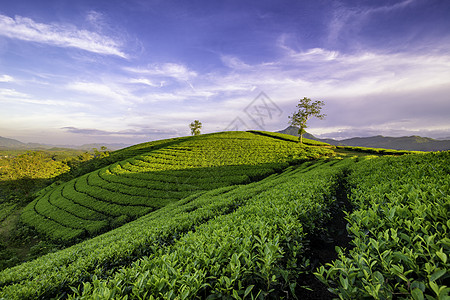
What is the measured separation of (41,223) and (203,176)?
18410mm

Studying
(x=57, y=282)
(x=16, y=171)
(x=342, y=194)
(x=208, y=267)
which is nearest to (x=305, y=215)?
(x=208, y=267)

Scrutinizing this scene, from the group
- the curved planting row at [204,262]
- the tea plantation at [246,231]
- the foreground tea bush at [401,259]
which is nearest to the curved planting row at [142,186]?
the tea plantation at [246,231]

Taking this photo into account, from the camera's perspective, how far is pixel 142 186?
23.2 metres

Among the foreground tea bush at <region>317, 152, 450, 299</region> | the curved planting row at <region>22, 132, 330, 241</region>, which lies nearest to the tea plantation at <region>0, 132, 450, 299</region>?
the foreground tea bush at <region>317, 152, 450, 299</region>

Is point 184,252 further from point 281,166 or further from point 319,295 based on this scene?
point 281,166

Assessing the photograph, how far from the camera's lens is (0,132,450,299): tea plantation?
2.08 m

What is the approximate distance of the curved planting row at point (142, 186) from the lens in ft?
58.9

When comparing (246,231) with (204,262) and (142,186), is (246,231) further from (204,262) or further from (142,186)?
(142,186)

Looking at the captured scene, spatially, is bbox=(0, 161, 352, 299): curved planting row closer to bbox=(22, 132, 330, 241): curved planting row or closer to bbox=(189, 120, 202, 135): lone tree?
bbox=(22, 132, 330, 241): curved planting row

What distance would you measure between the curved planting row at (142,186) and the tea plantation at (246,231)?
19 cm

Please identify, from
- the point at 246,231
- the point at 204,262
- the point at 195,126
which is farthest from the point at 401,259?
the point at 195,126

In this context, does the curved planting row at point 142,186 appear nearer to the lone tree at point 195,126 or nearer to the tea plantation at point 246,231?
the tea plantation at point 246,231

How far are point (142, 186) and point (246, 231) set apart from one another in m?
22.9

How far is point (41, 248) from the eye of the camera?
14.9 m
